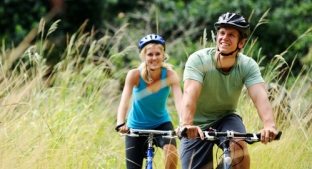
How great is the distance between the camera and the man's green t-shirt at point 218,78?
474 cm

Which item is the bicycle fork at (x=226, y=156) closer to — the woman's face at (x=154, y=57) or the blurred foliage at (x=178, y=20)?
the woman's face at (x=154, y=57)

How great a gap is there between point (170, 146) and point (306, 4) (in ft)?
31.1

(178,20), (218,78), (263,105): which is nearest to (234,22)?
(218,78)

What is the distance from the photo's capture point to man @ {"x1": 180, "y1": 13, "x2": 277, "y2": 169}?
464 centimetres

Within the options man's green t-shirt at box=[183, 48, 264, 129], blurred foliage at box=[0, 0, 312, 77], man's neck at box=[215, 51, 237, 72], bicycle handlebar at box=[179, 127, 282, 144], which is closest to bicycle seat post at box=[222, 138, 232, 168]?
bicycle handlebar at box=[179, 127, 282, 144]

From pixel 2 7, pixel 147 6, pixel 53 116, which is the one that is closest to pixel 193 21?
pixel 147 6

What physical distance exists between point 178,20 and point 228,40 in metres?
11.4

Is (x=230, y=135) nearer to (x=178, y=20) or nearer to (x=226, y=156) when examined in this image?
(x=226, y=156)

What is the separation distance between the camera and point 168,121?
5.95 metres

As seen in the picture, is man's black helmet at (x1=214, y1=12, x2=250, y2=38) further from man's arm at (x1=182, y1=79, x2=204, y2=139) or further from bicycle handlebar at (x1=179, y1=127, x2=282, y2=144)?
bicycle handlebar at (x1=179, y1=127, x2=282, y2=144)

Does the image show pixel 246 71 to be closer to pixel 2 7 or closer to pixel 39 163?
pixel 39 163

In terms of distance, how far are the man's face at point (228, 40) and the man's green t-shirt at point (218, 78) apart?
115 millimetres

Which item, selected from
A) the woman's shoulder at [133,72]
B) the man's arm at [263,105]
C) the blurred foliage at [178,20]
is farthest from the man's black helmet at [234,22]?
the blurred foliage at [178,20]

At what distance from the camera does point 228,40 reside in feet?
15.7
